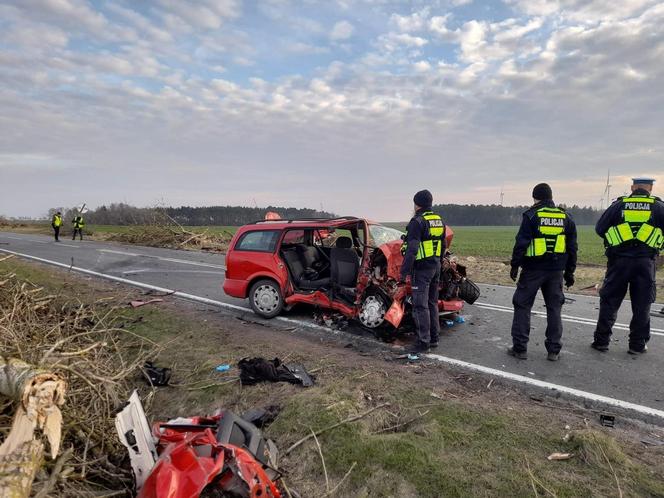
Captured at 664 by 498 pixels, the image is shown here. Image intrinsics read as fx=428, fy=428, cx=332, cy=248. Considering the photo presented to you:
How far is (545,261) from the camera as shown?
5.18m

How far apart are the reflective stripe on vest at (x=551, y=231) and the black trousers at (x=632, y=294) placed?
898 mm

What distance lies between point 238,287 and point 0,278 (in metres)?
3.44

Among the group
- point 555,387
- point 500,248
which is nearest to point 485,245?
point 500,248

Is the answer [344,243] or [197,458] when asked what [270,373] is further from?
[344,243]

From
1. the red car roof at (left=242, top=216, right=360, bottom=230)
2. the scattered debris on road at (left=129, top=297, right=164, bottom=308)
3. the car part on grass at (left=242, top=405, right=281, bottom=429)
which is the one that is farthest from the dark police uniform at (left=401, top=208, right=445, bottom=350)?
the scattered debris on road at (left=129, top=297, right=164, bottom=308)

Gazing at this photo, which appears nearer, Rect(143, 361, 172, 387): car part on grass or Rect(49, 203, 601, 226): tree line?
Rect(143, 361, 172, 387): car part on grass

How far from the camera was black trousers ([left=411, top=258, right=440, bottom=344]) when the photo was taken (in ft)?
17.9

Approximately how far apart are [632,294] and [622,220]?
3.09 ft

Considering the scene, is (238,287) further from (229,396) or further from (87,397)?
(87,397)

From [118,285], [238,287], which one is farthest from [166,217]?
[238,287]

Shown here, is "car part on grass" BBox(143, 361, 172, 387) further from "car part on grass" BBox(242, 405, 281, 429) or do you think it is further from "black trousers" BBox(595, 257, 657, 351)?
"black trousers" BBox(595, 257, 657, 351)

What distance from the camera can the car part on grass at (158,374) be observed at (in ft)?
15.6

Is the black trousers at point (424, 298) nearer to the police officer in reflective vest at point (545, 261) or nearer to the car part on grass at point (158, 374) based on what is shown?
the police officer in reflective vest at point (545, 261)

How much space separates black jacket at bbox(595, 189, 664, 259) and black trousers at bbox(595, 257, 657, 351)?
6 cm
